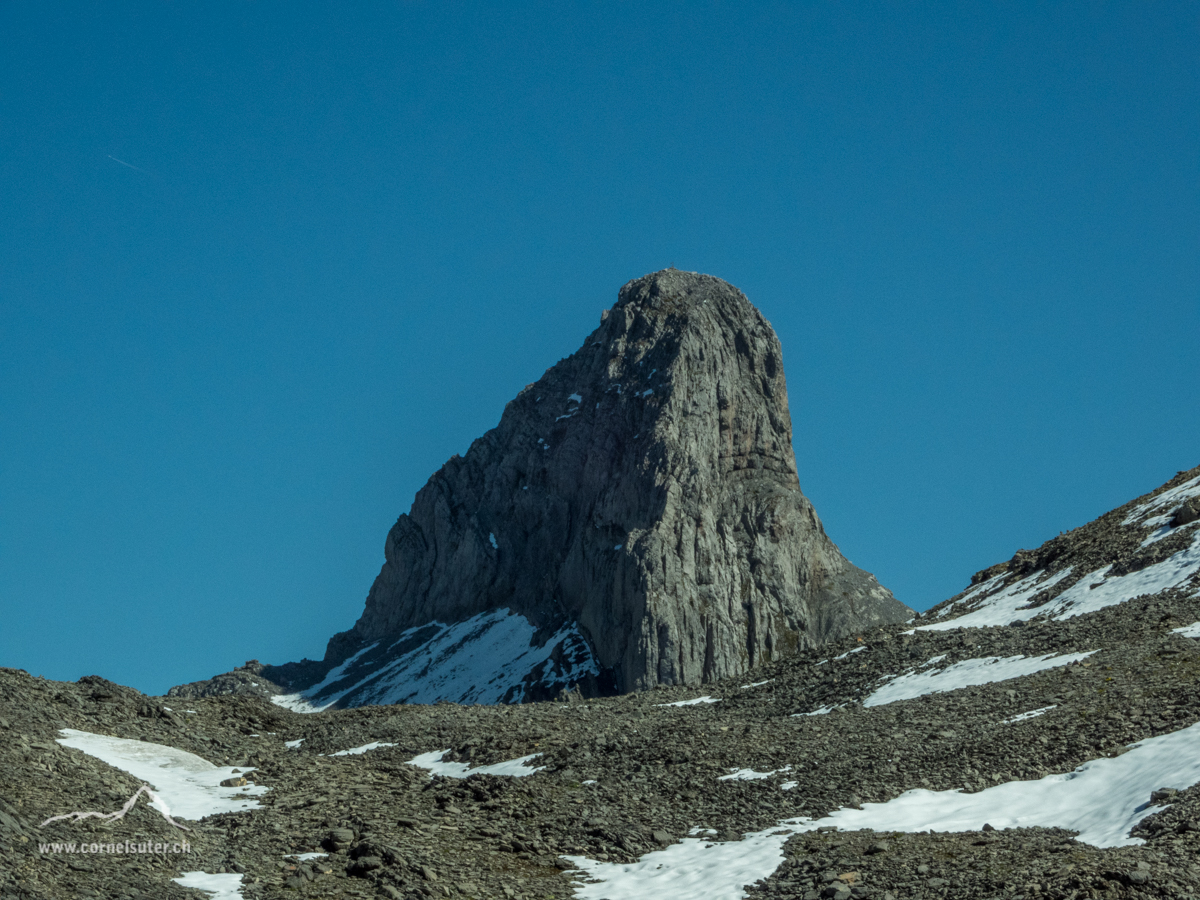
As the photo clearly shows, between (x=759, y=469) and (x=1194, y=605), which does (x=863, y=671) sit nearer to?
(x=1194, y=605)

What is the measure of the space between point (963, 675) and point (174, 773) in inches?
1015

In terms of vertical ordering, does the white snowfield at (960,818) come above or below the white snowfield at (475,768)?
below

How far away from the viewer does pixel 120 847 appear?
81.3 feet

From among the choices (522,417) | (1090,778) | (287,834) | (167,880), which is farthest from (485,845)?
(522,417)

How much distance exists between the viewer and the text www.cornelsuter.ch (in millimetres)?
23406

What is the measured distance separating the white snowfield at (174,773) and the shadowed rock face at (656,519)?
100.0 metres

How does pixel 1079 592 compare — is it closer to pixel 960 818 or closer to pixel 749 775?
pixel 749 775

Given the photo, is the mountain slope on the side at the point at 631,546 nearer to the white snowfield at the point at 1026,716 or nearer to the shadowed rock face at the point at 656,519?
the shadowed rock face at the point at 656,519

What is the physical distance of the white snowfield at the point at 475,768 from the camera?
116 feet

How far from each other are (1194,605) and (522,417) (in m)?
162

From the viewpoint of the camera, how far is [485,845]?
27.7 m

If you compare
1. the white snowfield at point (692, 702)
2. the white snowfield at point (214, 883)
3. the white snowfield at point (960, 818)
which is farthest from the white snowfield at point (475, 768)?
the white snowfield at point (692, 702)

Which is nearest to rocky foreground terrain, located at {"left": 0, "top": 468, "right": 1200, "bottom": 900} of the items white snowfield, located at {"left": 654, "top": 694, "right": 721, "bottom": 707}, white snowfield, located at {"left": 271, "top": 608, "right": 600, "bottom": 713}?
white snowfield, located at {"left": 654, "top": 694, "right": 721, "bottom": 707}

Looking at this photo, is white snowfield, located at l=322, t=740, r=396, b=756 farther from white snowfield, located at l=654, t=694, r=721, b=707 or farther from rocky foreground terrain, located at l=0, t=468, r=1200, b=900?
white snowfield, located at l=654, t=694, r=721, b=707
